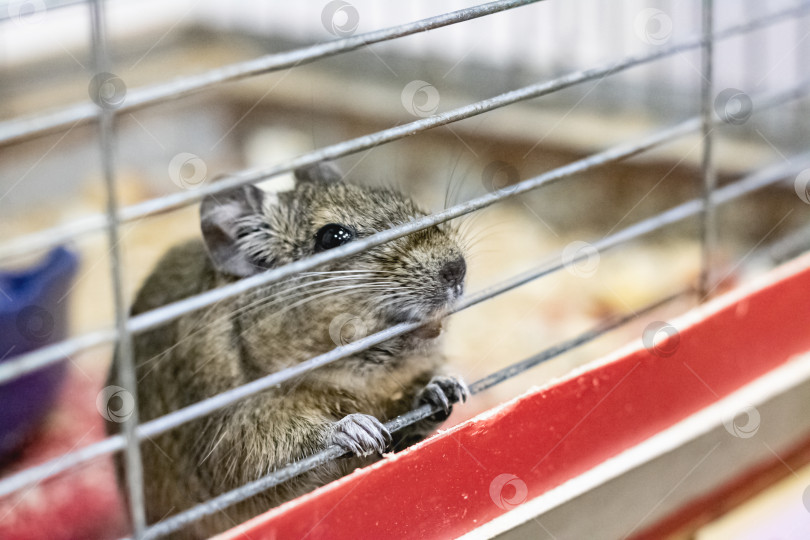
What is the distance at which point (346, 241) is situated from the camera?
176 cm

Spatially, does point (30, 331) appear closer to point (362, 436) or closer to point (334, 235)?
point (334, 235)

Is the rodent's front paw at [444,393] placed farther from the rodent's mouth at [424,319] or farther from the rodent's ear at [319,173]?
the rodent's ear at [319,173]

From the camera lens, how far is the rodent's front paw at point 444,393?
5.31ft

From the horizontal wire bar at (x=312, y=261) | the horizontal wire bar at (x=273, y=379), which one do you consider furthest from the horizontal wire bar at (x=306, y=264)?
the horizontal wire bar at (x=273, y=379)

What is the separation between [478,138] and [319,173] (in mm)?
2444

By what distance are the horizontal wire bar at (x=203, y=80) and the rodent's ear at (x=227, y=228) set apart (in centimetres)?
62

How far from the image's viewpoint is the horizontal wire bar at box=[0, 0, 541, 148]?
0.95 meters

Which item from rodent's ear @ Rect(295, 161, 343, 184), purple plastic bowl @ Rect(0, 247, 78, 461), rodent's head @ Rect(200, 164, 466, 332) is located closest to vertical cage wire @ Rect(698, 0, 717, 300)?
rodent's head @ Rect(200, 164, 466, 332)

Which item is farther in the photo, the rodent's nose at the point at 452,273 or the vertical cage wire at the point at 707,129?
the vertical cage wire at the point at 707,129

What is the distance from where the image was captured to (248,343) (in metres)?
1.73

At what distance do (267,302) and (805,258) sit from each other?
1067 millimetres

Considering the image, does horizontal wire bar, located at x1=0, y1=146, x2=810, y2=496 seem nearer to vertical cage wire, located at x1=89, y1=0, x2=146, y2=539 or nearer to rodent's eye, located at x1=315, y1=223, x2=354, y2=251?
vertical cage wire, located at x1=89, y1=0, x2=146, y2=539

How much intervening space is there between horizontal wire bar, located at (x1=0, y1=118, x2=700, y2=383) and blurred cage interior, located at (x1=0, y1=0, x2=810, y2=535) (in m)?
1.03

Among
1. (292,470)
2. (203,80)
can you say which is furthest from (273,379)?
(203,80)
